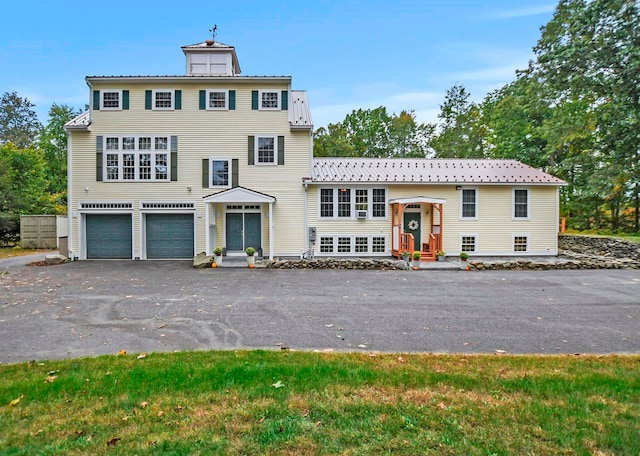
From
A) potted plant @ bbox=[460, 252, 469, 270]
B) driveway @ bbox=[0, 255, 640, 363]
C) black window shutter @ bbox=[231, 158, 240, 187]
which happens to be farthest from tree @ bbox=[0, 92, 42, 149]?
potted plant @ bbox=[460, 252, 469, 270]

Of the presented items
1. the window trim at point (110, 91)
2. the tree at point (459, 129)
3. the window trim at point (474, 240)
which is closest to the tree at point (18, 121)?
the window trim at point (110, 91)

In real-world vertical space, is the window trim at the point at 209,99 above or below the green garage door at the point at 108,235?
above

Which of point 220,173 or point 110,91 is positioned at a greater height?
point 110,91

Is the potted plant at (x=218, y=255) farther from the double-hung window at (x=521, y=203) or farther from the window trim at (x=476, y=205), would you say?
the double-hung window at (x=521, y=203)

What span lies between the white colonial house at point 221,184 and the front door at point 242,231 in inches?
1.9

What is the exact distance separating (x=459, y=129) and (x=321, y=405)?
122 feet

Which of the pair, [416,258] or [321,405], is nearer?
[321,405]

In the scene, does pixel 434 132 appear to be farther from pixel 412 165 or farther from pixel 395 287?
pixel 395 287

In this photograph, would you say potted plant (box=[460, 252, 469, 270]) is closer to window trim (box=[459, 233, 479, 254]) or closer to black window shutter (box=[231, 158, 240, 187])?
window trim (box=[459, 233, 479, 254])

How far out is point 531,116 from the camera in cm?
2845

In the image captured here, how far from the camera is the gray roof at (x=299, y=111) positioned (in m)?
16.1

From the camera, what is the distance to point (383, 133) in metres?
38.1

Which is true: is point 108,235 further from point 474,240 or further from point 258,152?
point 474,240

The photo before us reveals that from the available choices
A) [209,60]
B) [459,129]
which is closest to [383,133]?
[459,129]
